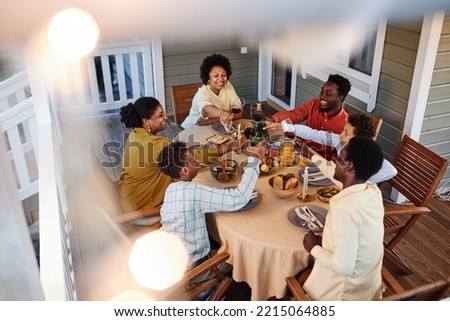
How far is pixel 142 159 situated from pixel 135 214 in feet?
0.81

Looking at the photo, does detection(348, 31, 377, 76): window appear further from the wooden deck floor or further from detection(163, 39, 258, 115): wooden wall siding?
detection(163, 39, 258, 115): wooden wall siding

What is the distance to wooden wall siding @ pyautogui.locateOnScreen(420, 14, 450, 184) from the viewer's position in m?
2.12

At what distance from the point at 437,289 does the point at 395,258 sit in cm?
85

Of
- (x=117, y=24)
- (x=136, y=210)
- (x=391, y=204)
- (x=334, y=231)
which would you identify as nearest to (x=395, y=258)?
(x=391, y=204)

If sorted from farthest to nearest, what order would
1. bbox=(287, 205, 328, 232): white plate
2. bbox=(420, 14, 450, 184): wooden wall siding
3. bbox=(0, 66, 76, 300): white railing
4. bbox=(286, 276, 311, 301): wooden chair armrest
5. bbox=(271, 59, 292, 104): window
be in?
bbox=(271, 59, 292, 104): window < bbox=(420, 14, 450, 184): wooden wall siding < bbox=(287, 205, 328, 232): white plate < bbox=(286, 276, 311, 301): wooden chair armrest < bbox=(0, 66, 76, 300): white railing

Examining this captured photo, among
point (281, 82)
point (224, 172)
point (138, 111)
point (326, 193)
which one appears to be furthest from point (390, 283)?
point (281, 82)

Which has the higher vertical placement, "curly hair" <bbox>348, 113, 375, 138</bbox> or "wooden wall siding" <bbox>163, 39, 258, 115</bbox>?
"curly hair" <bbox>348, 113, 375, 138</bbox>

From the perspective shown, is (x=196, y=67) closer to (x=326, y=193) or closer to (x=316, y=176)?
(x=316, y=176)

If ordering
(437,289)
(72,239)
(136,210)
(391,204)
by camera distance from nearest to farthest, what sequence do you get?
(437,289), (136,210), (72,239), (391,204)

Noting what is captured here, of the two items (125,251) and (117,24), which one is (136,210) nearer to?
(125,251)

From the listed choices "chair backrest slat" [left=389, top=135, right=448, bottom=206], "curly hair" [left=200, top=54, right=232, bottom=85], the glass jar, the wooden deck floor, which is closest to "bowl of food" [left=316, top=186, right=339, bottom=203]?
the glass jar

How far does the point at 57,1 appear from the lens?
23 cm

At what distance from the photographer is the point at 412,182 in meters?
1.92

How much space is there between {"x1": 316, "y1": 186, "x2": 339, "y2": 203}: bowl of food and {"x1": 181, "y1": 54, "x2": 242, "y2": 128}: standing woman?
0.85 meters
